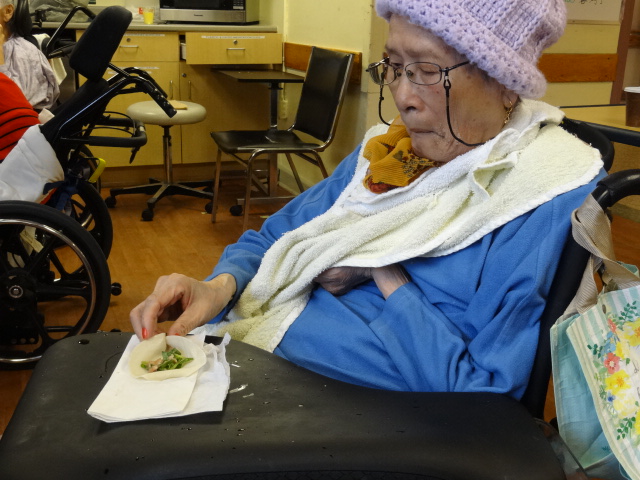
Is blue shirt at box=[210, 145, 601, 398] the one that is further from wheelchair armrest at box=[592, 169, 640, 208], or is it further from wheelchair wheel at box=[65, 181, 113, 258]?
wheelchair wheel at box=[65, 181, 113, 258]

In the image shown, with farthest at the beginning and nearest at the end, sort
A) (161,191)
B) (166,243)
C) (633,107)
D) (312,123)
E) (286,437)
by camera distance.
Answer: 1. (161,191)
2. (312,123)
3. (166,243)
4. (633,107)
5. (286,437)

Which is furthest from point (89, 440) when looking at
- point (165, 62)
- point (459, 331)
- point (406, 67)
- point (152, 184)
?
point (165, 62)

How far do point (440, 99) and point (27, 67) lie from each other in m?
2.56

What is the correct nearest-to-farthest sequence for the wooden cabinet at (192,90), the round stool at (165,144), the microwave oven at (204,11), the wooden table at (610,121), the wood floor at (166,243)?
the wooden table at (610,121) → the wood floor at (166,243) → the round stool at (165,144) → the wooden cabinet at (192,90) → the microwave oven at (204,11)

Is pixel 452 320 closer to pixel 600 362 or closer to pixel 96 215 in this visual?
pixel 600 362

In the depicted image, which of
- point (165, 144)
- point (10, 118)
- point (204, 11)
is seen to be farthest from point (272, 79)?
point (10, 118)

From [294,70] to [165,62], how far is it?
2.60ft

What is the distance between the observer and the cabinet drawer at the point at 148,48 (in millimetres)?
4020

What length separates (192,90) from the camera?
4.27 metres

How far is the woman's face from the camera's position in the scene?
3.30 feet

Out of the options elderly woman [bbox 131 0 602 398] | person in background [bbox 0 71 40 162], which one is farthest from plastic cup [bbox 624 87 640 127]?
person in background [bbox 0 71 40 162]

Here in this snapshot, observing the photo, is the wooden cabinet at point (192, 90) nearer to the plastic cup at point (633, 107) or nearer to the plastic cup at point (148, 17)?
the plastic cup at point (148, 17)

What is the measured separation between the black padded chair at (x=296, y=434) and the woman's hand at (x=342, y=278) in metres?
0.28

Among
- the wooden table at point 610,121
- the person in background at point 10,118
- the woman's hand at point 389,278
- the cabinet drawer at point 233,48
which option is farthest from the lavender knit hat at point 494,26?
the cabinet drawer at point 233,48
